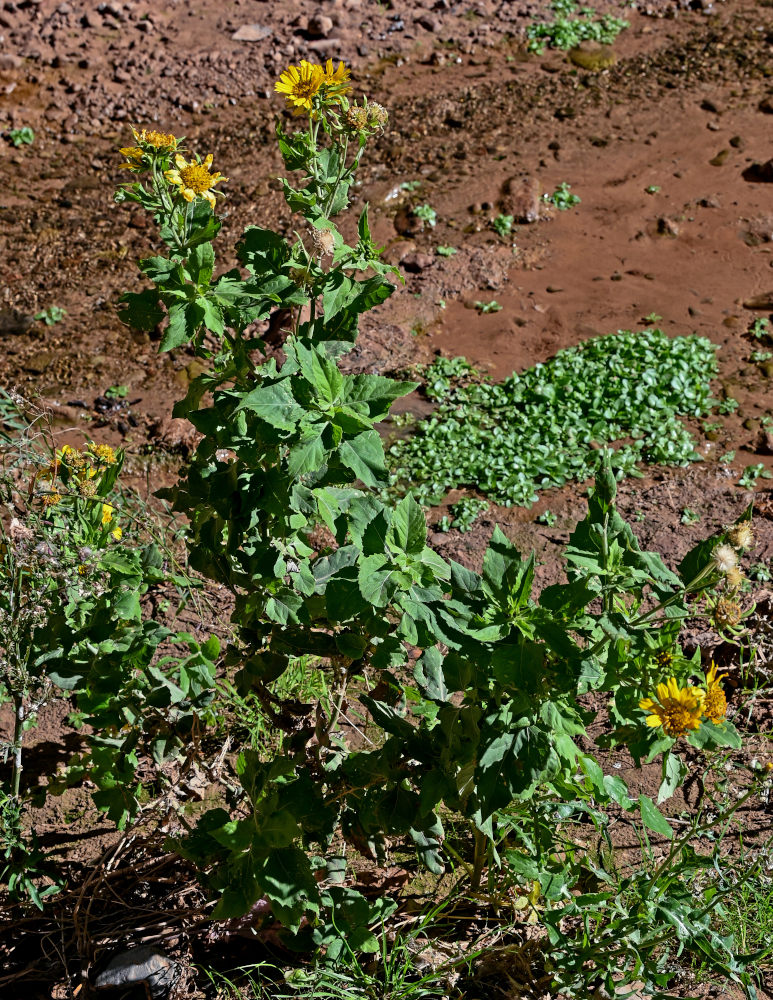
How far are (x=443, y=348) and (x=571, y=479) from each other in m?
1.06

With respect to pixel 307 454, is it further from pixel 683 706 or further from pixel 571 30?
pixel 571 30

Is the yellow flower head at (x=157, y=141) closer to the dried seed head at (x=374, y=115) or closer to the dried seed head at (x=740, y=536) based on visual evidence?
the dried seed head at (x=374, y=115)

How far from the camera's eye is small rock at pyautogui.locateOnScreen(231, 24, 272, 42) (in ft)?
22.8

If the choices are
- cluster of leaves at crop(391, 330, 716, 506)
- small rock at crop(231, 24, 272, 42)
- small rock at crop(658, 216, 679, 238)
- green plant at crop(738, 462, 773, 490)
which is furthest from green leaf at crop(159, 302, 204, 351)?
small rock at crop(231, 24, 272, 42)

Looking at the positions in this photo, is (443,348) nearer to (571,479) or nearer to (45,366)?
(571,479)

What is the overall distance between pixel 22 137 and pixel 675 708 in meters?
6.05

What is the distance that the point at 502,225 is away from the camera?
17.4 ft

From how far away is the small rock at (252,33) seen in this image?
6961 mm

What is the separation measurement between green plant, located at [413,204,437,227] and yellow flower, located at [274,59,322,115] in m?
3.22

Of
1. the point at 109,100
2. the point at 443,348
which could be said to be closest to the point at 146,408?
the point at 443,348

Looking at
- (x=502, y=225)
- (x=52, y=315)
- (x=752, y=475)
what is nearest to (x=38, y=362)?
(x=52, y=315)

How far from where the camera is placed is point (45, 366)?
477cm


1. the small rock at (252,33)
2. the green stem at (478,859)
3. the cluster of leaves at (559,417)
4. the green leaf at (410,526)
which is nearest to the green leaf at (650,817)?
the green stem at (478,859)

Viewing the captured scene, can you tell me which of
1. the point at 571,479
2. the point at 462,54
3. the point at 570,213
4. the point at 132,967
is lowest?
the point at 132,967
